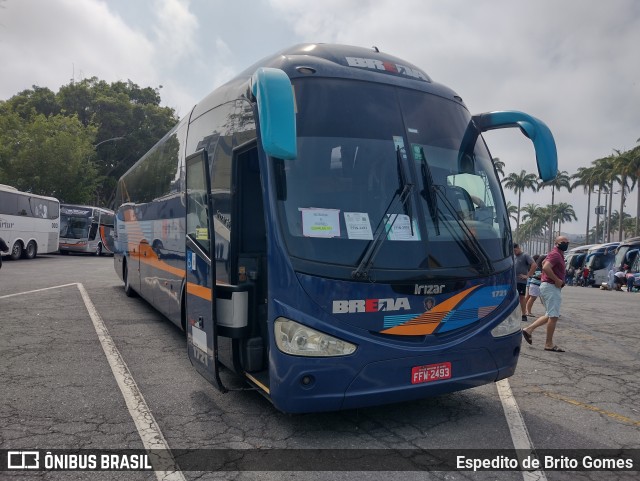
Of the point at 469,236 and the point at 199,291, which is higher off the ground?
the point at 469,236

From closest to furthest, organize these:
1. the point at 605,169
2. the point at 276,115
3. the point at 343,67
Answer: the point at 276,115, the point at 343,67, the point at 605,169

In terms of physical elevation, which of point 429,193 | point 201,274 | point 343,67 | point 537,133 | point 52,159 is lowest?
point 201,274

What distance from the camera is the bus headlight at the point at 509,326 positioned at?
4.29m

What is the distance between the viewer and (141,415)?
14.3 ft

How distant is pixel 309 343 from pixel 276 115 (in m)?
1.60

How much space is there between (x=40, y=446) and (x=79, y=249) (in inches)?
1112

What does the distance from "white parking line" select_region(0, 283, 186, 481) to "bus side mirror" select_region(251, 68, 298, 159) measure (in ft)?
7.25

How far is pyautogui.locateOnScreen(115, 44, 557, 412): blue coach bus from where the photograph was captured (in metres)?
3.68

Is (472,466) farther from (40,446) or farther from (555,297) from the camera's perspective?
(555,297)

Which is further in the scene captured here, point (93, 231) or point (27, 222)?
point (93, 231)

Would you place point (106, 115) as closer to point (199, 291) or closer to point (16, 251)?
point (16, 251)

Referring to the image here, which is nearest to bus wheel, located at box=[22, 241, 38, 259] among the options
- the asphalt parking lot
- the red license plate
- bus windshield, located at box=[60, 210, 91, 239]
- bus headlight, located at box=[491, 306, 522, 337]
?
bus windshield, located at box=[60, 210, 91, 239]

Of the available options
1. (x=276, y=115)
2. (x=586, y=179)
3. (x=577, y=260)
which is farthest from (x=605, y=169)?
(x=276, y=115)

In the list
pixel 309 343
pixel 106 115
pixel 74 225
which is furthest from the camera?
pixel 106 115
